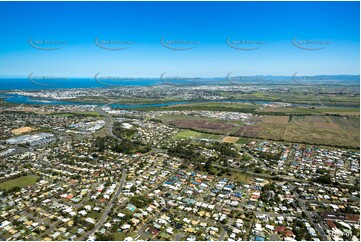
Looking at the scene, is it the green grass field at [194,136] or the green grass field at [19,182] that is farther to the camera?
the green grass field at [194,136]

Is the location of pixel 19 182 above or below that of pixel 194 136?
above

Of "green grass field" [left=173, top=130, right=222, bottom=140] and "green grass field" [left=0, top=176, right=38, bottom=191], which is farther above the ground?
"green grass field" [left=0, top=176, right=38, bottom=191]

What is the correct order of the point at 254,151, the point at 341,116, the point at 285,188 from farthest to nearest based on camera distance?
the point at 341,116, the point at 254,151, the point at 285,188

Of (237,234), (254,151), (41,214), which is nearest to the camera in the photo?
→ (237,234)

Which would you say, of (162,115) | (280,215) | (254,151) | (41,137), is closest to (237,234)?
(280,215)

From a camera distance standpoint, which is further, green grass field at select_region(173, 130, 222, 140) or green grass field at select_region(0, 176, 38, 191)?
green grass field at select_region(173, 130, 222, 140)

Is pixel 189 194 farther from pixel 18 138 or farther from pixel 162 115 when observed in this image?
pixel 162 115

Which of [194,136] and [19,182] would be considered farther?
[194,136]

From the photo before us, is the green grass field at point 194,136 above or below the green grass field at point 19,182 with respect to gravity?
below
